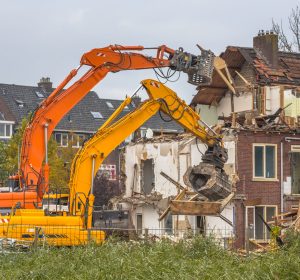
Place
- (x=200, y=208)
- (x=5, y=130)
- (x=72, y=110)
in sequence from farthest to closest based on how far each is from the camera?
(x=72, y=110) < (x=5, y=130) < (x=200, y=208)

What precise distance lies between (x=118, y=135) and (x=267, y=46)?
19004mm

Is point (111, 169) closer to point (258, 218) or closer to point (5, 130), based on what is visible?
point (5, 130)

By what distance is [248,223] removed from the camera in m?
39.8

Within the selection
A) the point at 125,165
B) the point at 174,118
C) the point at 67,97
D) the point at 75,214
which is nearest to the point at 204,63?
the point at 174,118

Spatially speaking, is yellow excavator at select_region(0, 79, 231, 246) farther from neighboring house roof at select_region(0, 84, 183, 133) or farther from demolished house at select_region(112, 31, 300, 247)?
neighboring house roof at select_region(0, 84, 183, 133)

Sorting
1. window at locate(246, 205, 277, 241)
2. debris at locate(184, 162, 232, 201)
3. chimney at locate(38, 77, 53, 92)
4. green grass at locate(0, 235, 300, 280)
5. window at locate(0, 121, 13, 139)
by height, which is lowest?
green grass at locate(0, 235, 300, 280)

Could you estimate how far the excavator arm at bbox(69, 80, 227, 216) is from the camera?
26.5 metres

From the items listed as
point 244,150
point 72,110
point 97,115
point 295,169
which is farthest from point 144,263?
point 97,115

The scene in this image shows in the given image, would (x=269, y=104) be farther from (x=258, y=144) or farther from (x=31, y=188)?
(x=31, y=188)

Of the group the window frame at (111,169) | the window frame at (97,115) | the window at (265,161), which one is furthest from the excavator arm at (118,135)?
the window frame at (97,115)

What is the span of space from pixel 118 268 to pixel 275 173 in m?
25.3

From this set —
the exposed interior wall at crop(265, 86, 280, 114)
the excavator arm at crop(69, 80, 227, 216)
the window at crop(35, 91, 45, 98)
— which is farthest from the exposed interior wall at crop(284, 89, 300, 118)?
the window at crop(35, 91, 45, 98)

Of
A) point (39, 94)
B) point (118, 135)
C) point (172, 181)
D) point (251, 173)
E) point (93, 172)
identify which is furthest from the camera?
point (39, 94)

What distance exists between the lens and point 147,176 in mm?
45062
